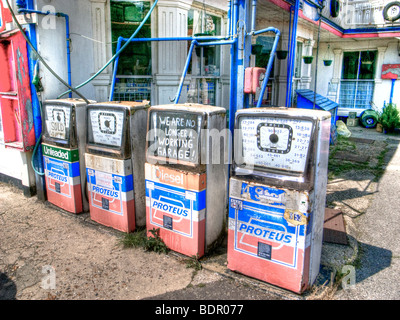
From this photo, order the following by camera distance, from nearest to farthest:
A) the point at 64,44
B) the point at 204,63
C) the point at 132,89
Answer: the point at 64,44 → the point at 132,89 → the point at 204,63

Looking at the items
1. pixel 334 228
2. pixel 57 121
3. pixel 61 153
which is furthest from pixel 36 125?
pixel 334 228

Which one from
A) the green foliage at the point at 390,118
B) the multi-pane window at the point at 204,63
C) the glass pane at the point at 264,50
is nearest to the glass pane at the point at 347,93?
the green foliage at the point at 390,118

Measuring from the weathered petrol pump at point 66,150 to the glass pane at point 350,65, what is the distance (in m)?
12.5

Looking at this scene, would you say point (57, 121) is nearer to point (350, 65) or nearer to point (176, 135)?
point (176, 135)

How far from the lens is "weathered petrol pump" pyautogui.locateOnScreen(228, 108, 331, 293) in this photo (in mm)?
2805

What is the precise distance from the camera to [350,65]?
14031 mm

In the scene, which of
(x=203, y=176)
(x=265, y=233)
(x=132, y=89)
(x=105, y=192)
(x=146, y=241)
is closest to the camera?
(x=265, y=233)

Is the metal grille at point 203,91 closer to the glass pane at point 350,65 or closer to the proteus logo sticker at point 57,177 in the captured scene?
the proteus logo sticker at point 57,177

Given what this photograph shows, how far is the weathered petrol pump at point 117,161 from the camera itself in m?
3.95

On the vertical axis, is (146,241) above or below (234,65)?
below

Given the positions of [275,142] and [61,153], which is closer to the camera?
[275,142]

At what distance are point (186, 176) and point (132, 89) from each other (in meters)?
3.44

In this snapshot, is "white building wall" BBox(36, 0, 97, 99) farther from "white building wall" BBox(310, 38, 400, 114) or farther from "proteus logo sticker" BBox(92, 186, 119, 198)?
"white building wall" BBox(310, 38, 400, 114)
